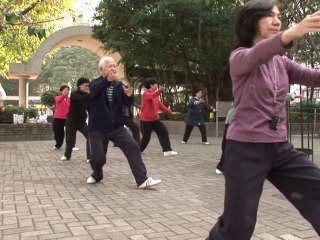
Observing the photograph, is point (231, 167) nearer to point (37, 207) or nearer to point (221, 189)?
point (37, 207)

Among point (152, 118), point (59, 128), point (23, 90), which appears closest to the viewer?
point (152, 118)

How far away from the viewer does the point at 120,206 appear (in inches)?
210

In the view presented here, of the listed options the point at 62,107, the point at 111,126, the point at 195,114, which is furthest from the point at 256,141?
the point at 195,114

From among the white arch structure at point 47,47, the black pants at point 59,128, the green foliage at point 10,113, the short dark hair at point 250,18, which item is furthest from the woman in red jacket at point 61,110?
the short dark hair at point 250,18

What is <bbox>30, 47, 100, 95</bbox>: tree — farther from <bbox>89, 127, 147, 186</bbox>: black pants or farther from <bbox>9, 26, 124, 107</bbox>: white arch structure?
<bbox>89, 127, 147, 186</bbox>: black pants

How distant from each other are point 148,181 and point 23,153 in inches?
231

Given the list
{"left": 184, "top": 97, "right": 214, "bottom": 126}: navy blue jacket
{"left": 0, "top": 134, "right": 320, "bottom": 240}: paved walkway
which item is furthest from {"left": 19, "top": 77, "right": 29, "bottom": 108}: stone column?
{"left": 0, "top": 134, "right": 320, "bottom": 240}: paved walkway

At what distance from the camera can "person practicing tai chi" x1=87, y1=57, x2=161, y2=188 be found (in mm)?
6262

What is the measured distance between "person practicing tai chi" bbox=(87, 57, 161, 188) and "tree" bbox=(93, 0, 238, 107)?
30.6ft

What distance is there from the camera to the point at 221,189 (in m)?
6.46

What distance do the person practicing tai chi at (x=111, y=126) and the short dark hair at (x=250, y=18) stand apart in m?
3.61

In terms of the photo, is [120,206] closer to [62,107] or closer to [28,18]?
[28,18]

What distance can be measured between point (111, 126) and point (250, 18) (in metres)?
4.09

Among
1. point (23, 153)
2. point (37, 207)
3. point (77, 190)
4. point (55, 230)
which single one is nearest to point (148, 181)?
point (77, 190)
